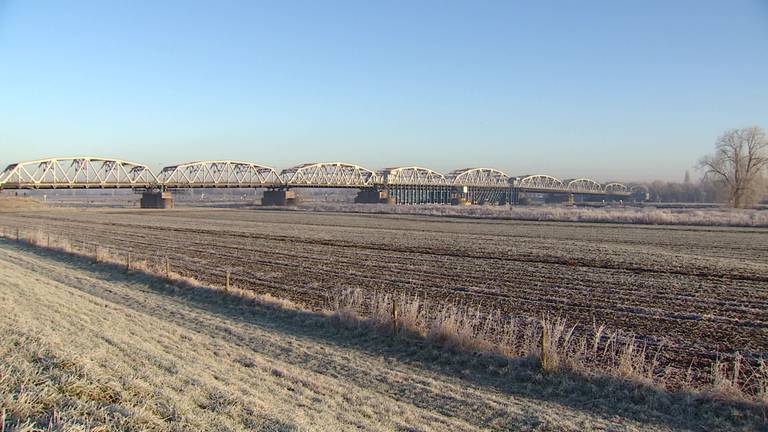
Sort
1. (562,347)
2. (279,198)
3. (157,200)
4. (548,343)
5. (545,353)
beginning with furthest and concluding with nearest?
1. (279,198)
2. (157,200)
3. (562,347)
4. (548,343)
5. (545,353)

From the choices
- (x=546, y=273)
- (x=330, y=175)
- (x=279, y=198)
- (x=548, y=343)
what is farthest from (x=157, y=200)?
(x=548, y=343)

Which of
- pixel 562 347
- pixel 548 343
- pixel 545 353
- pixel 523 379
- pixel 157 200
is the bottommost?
pixel 523 379

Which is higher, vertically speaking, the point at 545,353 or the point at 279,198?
the point at 279,198

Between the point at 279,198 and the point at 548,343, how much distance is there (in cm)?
12408

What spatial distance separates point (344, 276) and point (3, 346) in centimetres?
1342

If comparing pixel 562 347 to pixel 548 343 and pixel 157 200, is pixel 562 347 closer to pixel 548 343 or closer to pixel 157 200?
pixel 548 343

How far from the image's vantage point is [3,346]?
915 centimetres

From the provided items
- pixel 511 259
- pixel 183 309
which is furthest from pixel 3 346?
pixel 511 259

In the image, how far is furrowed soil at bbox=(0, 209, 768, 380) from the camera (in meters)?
13.5

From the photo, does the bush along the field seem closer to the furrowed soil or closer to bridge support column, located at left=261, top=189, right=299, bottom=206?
the furrowed soil

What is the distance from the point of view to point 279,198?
13050 cm

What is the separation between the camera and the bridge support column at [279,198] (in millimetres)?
129500

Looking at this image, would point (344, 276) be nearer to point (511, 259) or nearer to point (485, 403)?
point (511, 259)

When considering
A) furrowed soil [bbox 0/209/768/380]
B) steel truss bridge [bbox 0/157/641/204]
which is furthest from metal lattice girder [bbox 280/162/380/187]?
furrowed soil [bbox 0/209/768/380]
